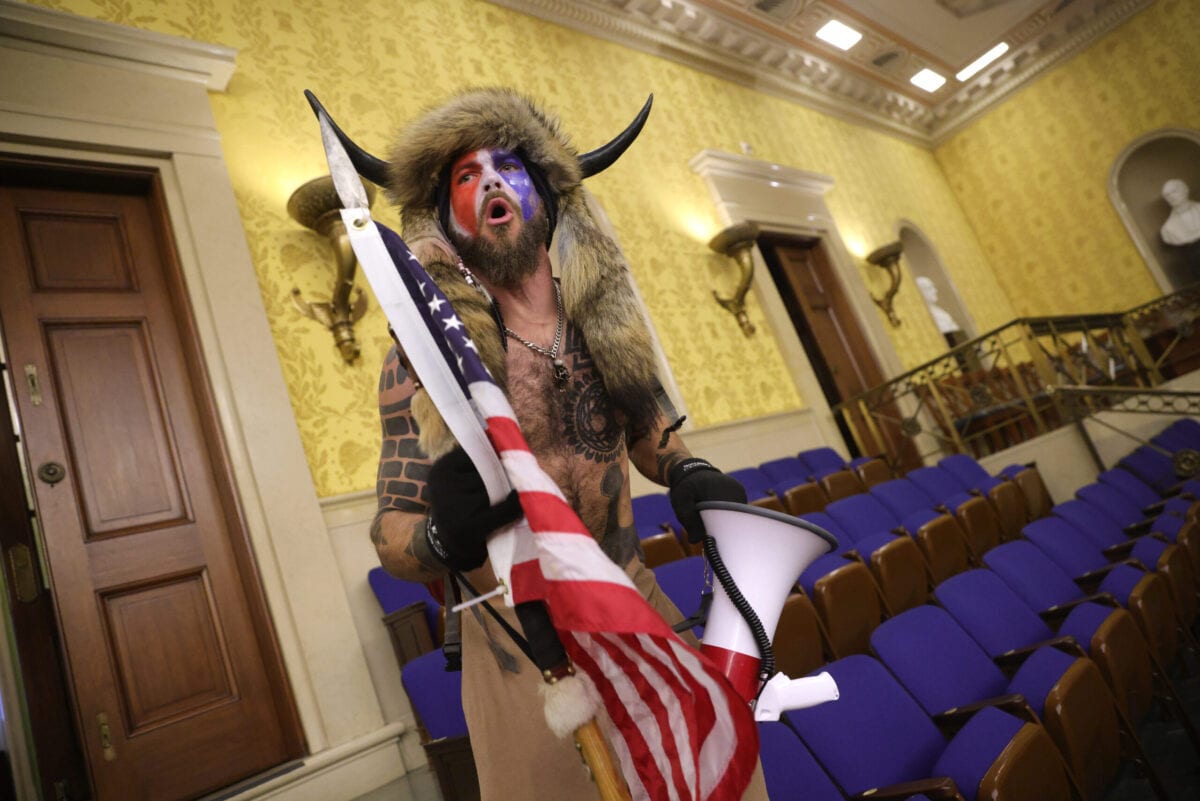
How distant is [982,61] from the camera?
34.6 feet

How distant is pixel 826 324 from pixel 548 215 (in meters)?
7.14

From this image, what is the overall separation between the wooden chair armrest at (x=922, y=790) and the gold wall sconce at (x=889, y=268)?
734 cm

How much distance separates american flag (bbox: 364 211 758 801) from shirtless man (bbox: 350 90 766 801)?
106 mm

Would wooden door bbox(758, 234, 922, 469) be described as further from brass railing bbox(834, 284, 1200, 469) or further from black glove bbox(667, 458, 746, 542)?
black glove bbox(667, 458, 746, 542)

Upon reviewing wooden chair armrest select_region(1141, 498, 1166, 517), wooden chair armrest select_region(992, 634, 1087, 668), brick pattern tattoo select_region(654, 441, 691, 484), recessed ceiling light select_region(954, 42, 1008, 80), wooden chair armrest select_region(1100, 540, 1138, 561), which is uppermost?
recessed ceiling light select_region(954, 42, 1008, 80)

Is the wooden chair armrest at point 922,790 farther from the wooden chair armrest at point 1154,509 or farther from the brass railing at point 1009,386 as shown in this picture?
the brass railing at point 1009,386

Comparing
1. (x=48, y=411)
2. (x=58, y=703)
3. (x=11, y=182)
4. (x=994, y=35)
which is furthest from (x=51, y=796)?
(x=994, y=35)

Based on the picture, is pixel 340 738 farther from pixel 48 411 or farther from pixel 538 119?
pixel 538 119

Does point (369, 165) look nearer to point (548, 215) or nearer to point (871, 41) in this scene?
point (548, 215)

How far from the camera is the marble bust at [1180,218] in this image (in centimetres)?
995

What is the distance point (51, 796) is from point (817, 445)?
5643mm

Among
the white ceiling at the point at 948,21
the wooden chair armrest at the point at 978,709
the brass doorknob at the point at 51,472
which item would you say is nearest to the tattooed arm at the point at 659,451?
the wooden chair armrest at the point at 978,709

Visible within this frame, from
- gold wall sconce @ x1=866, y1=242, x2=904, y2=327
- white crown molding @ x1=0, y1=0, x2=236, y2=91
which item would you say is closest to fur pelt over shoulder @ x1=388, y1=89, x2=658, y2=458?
white crown molding @ x1=0, y1=0, x2=236, y2=91

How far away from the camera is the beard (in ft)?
3.56
